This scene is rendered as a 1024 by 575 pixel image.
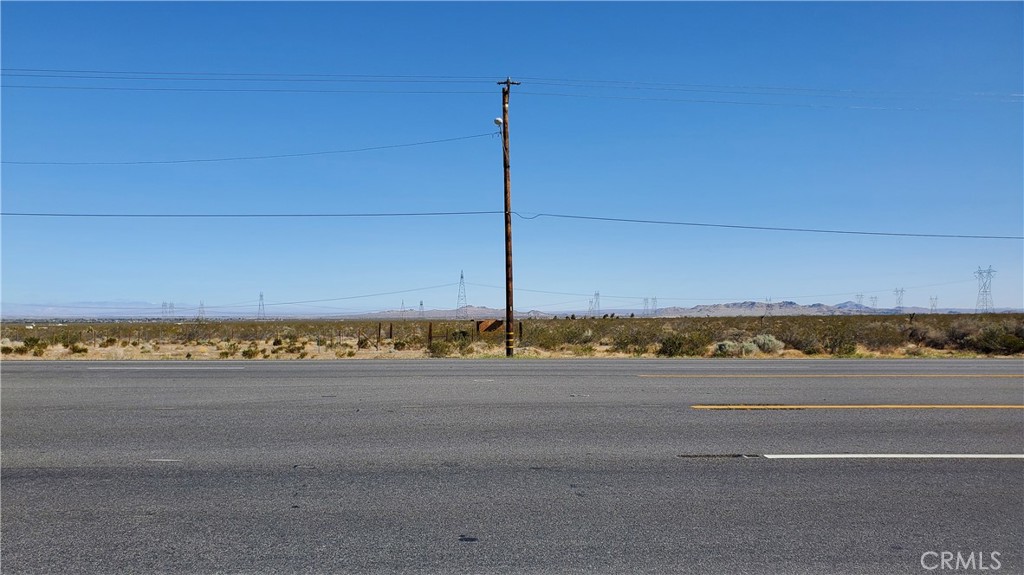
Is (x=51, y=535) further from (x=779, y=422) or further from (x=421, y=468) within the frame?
(x=779, y=422)

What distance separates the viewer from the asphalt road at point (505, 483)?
4.48 meters

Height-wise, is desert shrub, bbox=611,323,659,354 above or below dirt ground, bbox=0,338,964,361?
above

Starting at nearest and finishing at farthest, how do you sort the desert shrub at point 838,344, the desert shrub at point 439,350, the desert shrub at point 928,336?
1. the desert shrub at point 439,350
2. the desert shrub at point 838,344
3. the desert shrub at point 928,336

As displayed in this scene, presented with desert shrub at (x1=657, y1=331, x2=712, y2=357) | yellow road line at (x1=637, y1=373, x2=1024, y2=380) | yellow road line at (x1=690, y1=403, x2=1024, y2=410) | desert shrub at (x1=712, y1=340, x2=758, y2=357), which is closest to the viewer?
yellow road line at (x1=690, y1=403, x2=1024, y2=410)

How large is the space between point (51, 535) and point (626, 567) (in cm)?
405

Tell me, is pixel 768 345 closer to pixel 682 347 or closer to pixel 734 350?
pixel 734 350

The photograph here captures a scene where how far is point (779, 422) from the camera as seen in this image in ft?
28.7

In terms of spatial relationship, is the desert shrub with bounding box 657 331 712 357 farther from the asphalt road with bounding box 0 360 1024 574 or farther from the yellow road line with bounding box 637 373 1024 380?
the asphalt road with bounding box 0 360 1024 574

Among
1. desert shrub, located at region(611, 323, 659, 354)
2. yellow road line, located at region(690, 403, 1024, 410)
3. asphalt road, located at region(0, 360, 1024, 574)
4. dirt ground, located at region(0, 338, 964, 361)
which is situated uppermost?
desert shrub, located at region(611, 323, 659, 354)

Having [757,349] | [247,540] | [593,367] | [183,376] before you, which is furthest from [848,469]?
[757,349]

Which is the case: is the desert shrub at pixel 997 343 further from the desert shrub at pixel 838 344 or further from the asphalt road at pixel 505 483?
the asphalt road at pixel 505 483

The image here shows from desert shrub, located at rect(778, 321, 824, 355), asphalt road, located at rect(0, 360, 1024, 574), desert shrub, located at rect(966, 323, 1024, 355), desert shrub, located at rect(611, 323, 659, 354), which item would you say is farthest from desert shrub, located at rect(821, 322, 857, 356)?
asphalt road, located at rect(0, 360, 1024, 574)

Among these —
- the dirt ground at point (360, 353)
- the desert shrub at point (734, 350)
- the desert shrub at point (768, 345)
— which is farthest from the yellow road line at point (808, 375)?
the desert shrub at point (768, 345)

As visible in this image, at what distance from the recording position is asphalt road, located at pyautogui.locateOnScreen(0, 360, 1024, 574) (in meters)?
4.48
